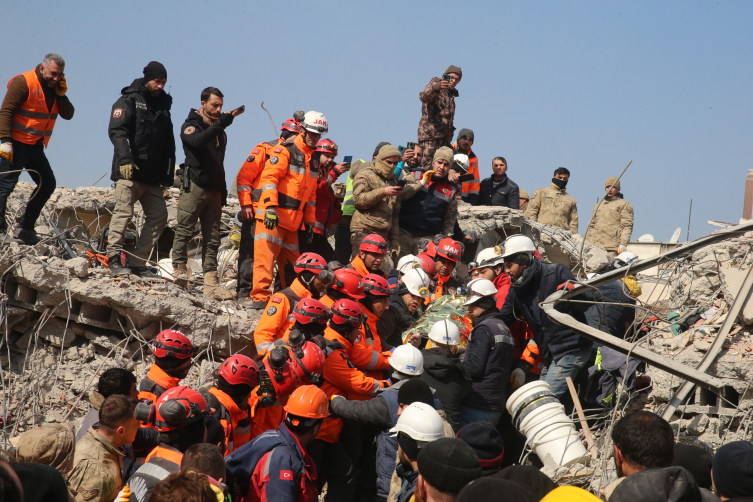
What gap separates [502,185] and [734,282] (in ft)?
19.0

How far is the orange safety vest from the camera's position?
6.57 metres

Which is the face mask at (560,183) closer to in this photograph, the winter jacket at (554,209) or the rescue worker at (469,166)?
the winter jacket at (554,209)

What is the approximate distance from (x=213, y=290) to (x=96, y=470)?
159 inches

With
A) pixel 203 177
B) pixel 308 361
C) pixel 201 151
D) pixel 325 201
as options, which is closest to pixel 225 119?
pixel 201 151

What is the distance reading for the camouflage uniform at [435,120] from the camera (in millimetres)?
10750

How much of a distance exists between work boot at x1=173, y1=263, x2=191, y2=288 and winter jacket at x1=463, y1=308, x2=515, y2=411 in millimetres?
3641

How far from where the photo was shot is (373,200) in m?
8.03

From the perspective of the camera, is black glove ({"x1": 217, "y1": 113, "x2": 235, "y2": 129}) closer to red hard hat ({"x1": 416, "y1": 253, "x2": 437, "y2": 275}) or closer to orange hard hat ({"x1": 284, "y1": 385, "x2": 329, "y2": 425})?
red hard hat ({"x1": 416, "y1": 253, "x2": 437, "y2": 275})

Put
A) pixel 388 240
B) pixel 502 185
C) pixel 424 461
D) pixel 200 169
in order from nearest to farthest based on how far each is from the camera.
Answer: pixel 424 461 < pixel 200 169 < pixel 388 240 < pixel 502 185

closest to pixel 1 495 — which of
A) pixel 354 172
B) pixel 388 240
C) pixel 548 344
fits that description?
pixel 548 344

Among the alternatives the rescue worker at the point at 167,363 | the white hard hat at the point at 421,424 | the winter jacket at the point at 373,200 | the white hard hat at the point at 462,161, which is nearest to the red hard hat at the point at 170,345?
the rescue worker at the point at 167,363

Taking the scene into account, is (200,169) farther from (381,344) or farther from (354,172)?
(381,344)

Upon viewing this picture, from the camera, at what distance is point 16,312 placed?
6293 millimetres

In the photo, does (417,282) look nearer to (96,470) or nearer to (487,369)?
(487,369)
